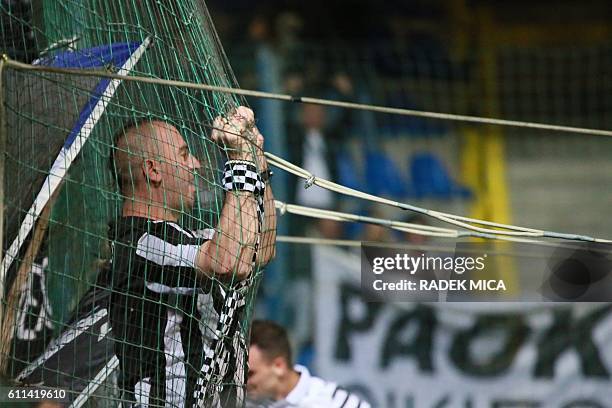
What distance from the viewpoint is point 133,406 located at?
4031mm

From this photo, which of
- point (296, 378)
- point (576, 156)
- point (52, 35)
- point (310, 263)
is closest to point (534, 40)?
point (576, 156)

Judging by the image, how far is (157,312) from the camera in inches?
159

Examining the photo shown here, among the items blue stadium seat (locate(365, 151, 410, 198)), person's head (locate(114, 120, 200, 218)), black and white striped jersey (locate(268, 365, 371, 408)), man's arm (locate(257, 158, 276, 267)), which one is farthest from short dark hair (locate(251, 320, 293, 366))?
blue stadium seat (locate(365, 151, 410, 198))

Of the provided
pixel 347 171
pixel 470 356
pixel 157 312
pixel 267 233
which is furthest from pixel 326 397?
pixel 347 171

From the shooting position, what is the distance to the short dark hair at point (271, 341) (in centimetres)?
606

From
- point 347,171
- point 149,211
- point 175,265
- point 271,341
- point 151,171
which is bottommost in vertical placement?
point 175,265

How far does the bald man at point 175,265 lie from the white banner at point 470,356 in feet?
11.4

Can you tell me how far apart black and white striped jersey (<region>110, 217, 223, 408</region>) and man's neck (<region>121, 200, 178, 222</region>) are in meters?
0.03

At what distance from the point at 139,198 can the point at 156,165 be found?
12 centimetres

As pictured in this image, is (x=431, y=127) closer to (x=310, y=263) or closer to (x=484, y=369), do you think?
(x=310, y=263)

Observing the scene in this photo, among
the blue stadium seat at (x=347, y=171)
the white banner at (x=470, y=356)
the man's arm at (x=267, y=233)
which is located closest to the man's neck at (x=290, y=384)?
the white banner at (x=470, y=356)

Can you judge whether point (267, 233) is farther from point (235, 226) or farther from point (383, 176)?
point (383, 176)

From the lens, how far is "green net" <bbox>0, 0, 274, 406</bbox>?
4027 millimetres

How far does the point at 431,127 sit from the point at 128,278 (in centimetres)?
598
